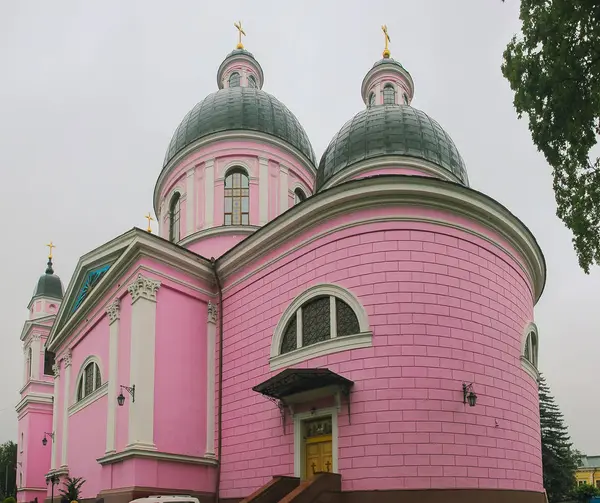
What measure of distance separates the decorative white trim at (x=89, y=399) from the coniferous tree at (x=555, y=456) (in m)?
20.0

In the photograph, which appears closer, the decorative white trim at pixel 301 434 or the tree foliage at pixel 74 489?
the decorative white trim at pixel 301 434

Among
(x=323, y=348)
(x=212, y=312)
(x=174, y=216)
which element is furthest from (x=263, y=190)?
(x=323, y=348)

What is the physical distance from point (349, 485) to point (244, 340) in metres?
5.06

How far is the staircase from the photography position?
12125mm

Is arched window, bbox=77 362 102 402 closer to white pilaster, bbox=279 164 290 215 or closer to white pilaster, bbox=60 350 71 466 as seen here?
white pilaster, bbox=60 350 71 466

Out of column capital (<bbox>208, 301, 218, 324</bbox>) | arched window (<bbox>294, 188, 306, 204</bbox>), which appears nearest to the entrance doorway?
column capital (<bbox>208, 301, 218, 324</bbox>)

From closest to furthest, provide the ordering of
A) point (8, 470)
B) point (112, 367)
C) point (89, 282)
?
point (112, 367) → point (89, 282) → point (8, 470)

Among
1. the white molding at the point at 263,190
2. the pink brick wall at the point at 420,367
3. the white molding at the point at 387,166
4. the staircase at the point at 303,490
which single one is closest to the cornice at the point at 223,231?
the white molding at the point at 263,190

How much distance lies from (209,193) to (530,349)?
11176mm

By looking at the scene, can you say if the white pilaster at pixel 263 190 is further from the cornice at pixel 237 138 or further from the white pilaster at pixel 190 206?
the white pilaster at pixel 190 206

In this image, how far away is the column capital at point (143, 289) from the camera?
16.4m

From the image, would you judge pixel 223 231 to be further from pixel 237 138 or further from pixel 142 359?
pixel 142 359

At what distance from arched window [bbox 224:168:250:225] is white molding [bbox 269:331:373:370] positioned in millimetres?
7155

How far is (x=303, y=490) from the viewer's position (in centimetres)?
1213
